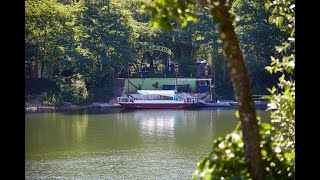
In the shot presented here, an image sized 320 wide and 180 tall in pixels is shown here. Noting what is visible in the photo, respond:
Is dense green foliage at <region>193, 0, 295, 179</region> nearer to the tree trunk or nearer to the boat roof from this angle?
the tree trunk

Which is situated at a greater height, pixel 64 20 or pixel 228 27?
pixel 64 20

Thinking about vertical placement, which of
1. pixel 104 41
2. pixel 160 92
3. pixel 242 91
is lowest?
pixel 242 91

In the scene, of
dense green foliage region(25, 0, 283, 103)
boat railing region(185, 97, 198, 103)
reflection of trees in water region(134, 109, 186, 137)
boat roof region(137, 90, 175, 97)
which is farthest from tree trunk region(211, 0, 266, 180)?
boat roof region(137, 90, 175, 97)

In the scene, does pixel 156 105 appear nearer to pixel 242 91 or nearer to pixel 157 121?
pixel 157 121

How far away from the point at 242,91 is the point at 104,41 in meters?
18.0

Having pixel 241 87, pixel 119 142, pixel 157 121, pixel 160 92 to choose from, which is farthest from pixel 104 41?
pixel 241 87

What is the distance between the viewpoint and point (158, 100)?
62.4ft

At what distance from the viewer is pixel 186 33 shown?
19.6m

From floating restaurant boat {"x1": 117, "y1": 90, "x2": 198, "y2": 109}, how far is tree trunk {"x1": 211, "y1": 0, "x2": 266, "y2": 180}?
17416 mm

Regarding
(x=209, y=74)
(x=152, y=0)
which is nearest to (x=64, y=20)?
(x=209, y=74)

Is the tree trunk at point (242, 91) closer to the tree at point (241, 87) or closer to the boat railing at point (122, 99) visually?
the tree at point (241, 87)
